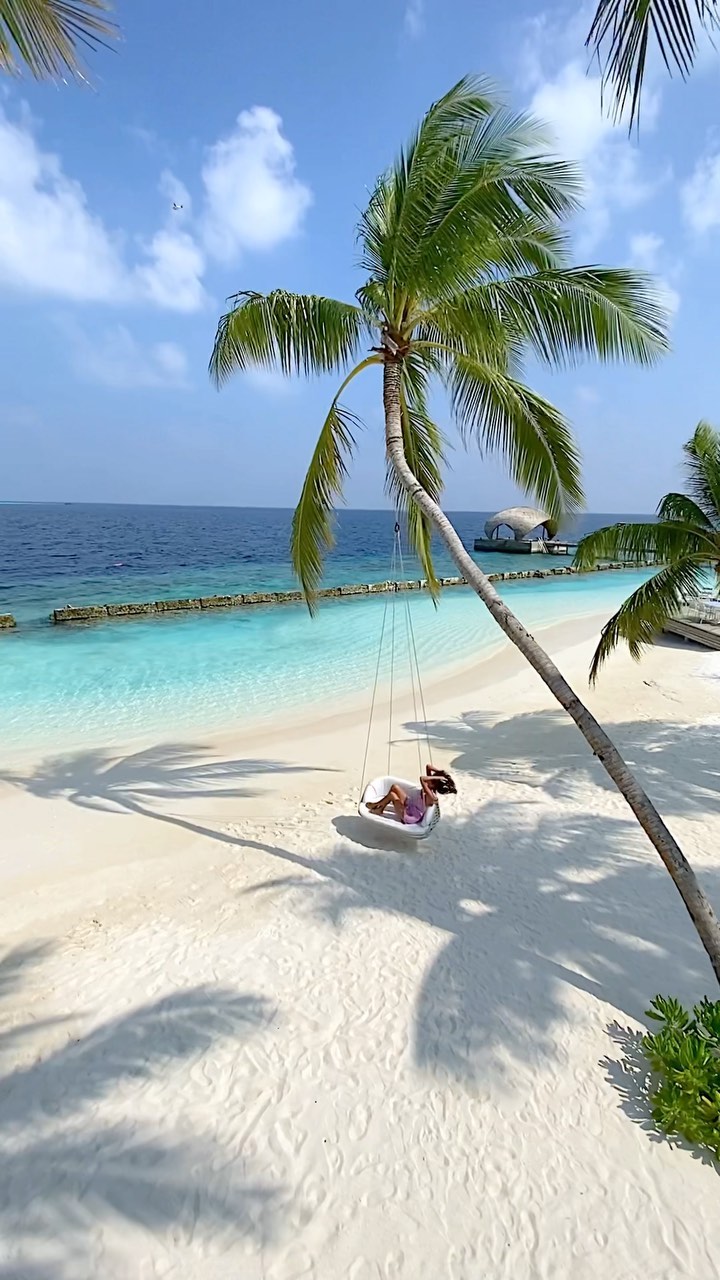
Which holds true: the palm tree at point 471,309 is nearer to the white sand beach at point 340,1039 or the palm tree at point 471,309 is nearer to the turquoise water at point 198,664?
the white sand beach at point 340,1039

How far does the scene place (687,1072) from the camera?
335 centimetres

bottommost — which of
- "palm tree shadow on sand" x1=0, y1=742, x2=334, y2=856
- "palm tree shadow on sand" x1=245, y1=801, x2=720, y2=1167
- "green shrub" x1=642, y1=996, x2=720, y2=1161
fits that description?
"palm tree shadow on sand" x1=0, y1=742, x2=334, y2=856

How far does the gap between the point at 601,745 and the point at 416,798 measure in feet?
9.94

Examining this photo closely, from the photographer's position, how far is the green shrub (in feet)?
10.5

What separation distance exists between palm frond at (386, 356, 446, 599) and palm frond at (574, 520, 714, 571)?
243cm

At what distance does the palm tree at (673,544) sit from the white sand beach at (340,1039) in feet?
8.00

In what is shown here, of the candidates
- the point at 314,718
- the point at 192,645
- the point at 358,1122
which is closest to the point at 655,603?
the point at 314,718

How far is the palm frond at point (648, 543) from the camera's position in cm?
865

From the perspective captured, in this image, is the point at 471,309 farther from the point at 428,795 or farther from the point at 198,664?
the point at 198,664

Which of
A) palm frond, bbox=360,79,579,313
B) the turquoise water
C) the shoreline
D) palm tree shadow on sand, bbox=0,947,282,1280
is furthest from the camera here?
the turquoise water

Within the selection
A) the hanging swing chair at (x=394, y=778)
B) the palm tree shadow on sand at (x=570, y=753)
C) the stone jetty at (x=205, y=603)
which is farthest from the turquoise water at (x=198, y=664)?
the palm tree shadow on sand at (x=570, y=753)

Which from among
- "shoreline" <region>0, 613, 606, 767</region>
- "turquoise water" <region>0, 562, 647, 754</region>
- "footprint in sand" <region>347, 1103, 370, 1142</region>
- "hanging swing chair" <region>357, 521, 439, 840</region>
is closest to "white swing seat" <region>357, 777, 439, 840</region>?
"hanging swing chair" <region>357, 521, 439, 840</region>

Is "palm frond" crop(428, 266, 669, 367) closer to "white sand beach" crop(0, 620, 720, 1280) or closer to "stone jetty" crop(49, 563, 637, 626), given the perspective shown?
"white sand beach" crop(0, 620, 720, 1280)

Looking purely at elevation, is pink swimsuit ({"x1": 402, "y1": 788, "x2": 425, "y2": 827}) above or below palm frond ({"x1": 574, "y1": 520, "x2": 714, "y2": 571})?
below
